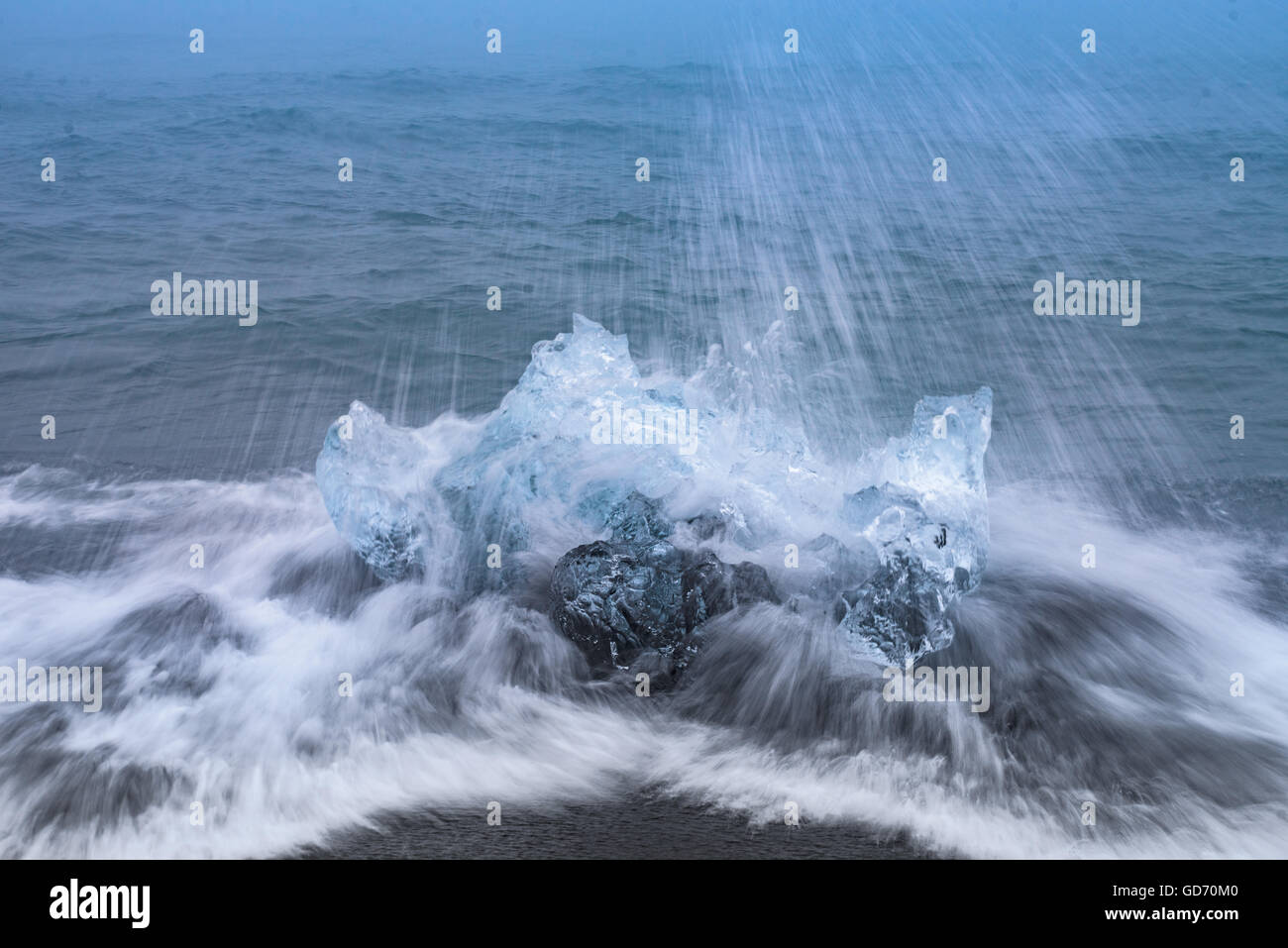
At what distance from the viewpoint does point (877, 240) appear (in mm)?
16656

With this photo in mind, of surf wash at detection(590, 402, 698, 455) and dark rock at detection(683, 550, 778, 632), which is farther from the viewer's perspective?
surf wash at detection(590, 402, 698, 455)

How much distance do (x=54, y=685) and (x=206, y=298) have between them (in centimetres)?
912

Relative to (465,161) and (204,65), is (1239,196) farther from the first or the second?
(204,65)

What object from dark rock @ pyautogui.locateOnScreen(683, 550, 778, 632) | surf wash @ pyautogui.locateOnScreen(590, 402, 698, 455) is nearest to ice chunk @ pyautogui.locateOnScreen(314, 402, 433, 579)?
surf wash @ pyautogui.locateOnScreen(590, 402, 698, 455)

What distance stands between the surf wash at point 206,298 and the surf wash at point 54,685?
7.39 meters

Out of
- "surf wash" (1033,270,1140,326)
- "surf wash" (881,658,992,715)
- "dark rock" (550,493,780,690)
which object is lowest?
"surf wash" (881,658,992,715)

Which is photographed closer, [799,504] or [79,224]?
[799,504]

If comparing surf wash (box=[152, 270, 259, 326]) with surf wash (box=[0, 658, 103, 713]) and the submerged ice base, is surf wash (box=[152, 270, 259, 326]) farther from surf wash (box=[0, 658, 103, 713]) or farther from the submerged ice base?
surf wash (box=[0, 658, 103, 713])

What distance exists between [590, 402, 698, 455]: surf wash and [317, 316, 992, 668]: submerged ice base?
0.5 inches

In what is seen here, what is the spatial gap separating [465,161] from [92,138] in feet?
27.1

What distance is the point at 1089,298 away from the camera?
1485cm

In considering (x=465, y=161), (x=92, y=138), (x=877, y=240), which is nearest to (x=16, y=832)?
(x=877, y=240)

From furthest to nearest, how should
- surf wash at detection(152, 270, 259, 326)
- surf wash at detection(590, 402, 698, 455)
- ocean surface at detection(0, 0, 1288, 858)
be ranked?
1. surf wash at detection(152, 270, 259, 326)
2. surf wash at detection(590, 402, 698, 455)
3. ocean surface at detection(0, 0, 1288, 858)

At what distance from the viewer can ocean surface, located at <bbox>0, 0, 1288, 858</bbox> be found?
5543mm
